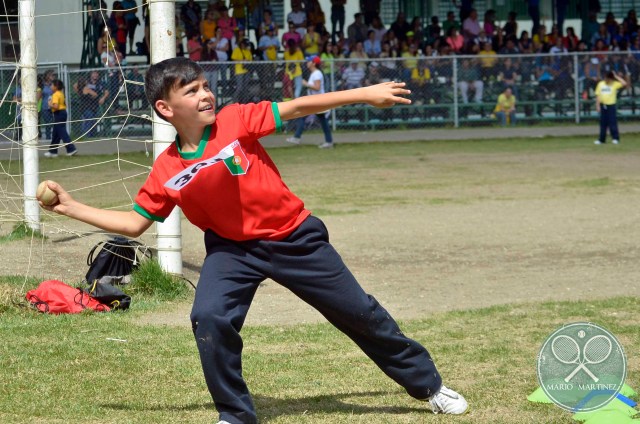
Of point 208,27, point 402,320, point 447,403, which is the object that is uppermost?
point 208,27

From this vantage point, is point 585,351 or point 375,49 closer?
point 585,351

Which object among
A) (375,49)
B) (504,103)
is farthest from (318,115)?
(504,103)

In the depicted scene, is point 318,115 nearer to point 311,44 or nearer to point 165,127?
point 311,44

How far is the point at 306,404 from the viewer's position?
217 inches

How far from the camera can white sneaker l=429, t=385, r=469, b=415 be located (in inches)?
205

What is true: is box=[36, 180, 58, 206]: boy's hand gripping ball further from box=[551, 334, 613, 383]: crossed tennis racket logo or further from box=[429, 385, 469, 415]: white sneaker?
box=[551, 334, 613, 383]: crossed tennis racket logo

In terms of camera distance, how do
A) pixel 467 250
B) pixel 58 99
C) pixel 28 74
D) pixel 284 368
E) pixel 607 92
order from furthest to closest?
pixel 607 92, pixel 58 99, pixel 467 250, pixel 28 74, pixel 284 368

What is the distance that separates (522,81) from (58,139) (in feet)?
41.1

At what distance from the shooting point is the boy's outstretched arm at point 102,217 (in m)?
4.99

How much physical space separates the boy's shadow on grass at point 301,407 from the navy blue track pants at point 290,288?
22cm

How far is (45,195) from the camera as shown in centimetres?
487

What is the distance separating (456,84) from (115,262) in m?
19.8

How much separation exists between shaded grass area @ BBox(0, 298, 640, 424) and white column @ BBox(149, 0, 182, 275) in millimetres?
810

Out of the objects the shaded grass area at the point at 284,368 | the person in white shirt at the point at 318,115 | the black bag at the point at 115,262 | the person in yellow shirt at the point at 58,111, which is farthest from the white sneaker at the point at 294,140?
the shaded grass area at the point at 284,368
